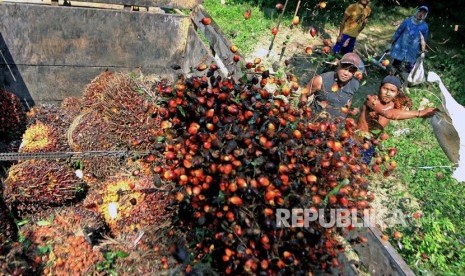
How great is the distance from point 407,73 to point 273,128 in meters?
7.47

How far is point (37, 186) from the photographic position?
3.70 metres

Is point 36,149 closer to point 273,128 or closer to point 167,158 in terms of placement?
point 167,158

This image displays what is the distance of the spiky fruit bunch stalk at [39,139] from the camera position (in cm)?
412

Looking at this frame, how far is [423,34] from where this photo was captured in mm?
8555

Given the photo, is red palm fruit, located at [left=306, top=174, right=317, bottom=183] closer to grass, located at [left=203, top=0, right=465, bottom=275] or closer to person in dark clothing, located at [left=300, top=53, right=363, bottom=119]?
grass, located at [left=203, top=0, right=465, bottom=275]

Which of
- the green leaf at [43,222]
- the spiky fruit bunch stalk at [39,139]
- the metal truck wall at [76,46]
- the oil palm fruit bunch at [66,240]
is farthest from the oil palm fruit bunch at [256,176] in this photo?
the spiky fruit bunch stalk at [39,139]

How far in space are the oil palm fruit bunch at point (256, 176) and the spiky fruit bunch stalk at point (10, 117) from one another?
2.56 metres

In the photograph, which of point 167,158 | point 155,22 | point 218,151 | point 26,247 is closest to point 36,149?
point 26,247

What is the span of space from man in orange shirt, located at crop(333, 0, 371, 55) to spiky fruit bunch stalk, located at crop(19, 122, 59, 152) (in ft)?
20.1

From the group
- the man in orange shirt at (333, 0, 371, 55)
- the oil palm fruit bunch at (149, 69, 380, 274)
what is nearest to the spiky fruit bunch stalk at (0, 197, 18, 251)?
the oil palm fruit bunch at (149, 69, 380, 274)

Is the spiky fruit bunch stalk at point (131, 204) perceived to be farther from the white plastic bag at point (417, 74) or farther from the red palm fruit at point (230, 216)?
the white plastic bag at point (417, 74)

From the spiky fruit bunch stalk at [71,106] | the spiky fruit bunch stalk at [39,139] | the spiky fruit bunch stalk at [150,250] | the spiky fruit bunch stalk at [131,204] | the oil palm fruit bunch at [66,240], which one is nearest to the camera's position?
the spiky fruit bunch stalk at [150,250]

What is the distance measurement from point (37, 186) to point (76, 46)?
5.45 feet

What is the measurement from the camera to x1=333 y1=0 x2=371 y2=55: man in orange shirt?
8273 millimetres
